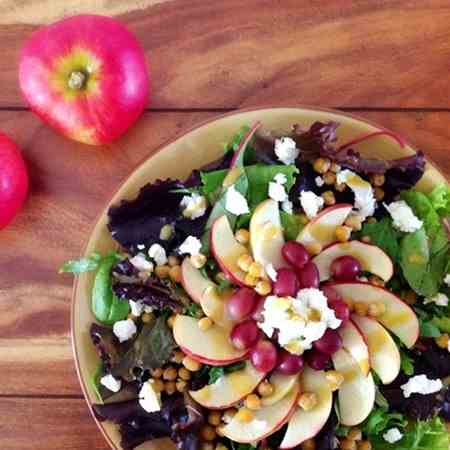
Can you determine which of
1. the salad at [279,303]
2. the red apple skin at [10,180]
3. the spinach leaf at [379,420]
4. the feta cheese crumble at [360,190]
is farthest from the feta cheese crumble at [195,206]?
the spinach leaf at [379,420]

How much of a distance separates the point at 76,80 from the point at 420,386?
77 cm

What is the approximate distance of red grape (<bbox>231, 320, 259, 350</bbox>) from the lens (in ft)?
3.59

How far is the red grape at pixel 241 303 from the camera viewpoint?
3.60 feet

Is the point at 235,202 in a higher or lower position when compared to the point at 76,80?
lower

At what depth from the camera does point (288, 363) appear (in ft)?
3.60

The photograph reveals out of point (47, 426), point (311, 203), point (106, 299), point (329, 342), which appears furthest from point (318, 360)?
point (47, 426)

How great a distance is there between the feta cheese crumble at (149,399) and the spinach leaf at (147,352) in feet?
0.10

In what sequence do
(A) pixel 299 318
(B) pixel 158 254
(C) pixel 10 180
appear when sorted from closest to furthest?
(A) pixel 299 318 → (B) pixel 158 254 → (C) pixel 10 180

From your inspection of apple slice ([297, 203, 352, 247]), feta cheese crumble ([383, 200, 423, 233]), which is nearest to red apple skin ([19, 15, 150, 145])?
apple slice ([297, 203, 352, 247])

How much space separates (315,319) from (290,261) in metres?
0.10

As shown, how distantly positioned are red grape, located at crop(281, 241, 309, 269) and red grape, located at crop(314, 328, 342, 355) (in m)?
0.11

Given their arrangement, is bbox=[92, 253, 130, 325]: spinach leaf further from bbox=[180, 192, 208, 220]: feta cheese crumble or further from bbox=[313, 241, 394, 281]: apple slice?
bbox=[313, 241, 394, 281]: apple slice

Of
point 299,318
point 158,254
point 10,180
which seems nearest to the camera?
point 299,318

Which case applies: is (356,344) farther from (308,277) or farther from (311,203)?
(311,203)
